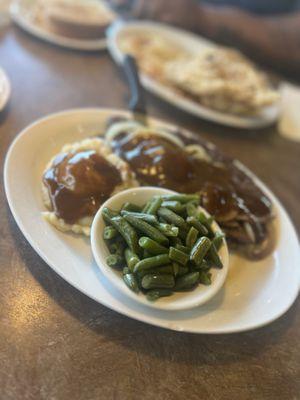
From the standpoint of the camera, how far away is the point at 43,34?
138 inches

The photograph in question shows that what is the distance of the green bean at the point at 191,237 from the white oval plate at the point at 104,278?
0.29 meters

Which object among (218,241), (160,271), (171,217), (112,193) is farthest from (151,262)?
(112,193)

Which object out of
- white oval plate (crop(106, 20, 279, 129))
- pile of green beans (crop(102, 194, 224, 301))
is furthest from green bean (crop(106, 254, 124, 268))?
white oval plate (crop(106, 20, 279, 129))

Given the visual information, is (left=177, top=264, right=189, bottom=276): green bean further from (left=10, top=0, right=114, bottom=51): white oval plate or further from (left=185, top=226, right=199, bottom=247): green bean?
(left=10, top=0, right=114, bottom=51): white oval plate

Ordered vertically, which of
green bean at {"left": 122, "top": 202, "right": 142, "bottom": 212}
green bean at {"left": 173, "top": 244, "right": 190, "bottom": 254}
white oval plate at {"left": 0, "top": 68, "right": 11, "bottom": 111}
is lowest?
green bean at {"left": 173, "top": 244, "right": 190, "bottom": 254}

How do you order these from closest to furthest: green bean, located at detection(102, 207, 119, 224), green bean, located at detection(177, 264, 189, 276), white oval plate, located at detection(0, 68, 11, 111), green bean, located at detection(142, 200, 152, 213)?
1. green bean, located at detection(177, 264, 189, 276)
2. green bean, located at detection(102, 207, 119, 224)
3. green bean, located at detection(142, 200, 152, 213)
4. white oval plate, located at detection(0, 68, 11, 111)

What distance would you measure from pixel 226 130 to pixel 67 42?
1.64m

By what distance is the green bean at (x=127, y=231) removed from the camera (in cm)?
174

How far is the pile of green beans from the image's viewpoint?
5.43 feet

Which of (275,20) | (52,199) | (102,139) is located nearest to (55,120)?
(102,139)

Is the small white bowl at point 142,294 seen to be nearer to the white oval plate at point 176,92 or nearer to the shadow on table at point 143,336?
the shadow on table at point 143,336

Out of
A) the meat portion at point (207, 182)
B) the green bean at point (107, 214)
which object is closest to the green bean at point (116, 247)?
the green bean at point (107, 214)

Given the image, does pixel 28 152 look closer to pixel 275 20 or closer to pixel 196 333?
pixel 196 333

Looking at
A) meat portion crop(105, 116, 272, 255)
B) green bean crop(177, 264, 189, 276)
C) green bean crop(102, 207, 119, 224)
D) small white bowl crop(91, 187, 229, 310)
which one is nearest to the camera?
small white bowl crop(91, 187, 229, 310)
